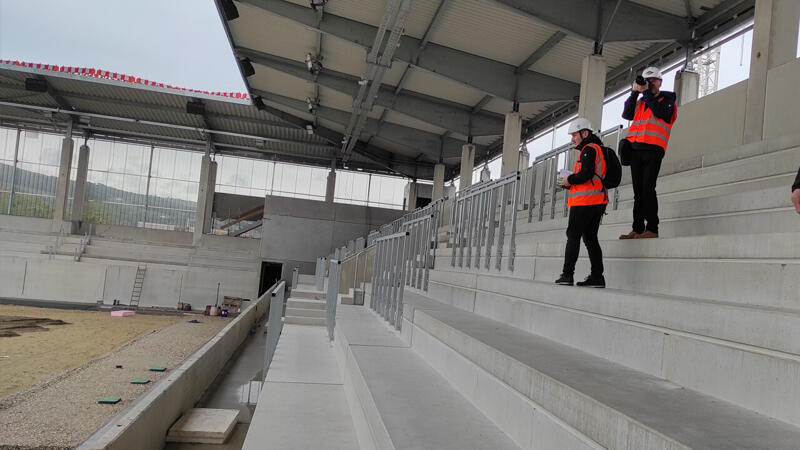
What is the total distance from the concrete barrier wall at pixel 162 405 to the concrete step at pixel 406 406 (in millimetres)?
3035

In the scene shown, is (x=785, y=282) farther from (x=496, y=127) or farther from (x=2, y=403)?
(x=496, y=127)

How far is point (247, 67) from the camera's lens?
19875 mm

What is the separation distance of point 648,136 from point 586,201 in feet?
3.23

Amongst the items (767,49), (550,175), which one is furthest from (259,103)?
(767,49)

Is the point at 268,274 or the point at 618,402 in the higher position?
the point at 618,402

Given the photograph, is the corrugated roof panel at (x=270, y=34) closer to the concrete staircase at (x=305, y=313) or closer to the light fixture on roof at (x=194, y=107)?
the concrete staircase at (x=305, y=313)

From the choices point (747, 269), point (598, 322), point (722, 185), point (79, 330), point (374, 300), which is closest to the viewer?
point (747, 269)

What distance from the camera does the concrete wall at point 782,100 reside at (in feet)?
23.8

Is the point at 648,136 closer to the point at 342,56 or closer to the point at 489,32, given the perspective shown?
the point at 489,32

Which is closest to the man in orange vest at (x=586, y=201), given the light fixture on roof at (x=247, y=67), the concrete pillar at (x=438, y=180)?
the light fixture on roof at (x=247, y=67)

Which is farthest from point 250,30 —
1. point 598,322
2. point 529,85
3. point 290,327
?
point 598,322

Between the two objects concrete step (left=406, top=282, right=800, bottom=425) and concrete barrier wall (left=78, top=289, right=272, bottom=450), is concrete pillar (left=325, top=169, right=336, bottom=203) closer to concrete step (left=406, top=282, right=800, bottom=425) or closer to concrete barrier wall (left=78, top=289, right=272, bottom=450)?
concrete barrier wall (left=78, top=289, right=272, bottom=450)

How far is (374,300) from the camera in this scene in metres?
8.00

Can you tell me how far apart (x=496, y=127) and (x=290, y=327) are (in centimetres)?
1266
